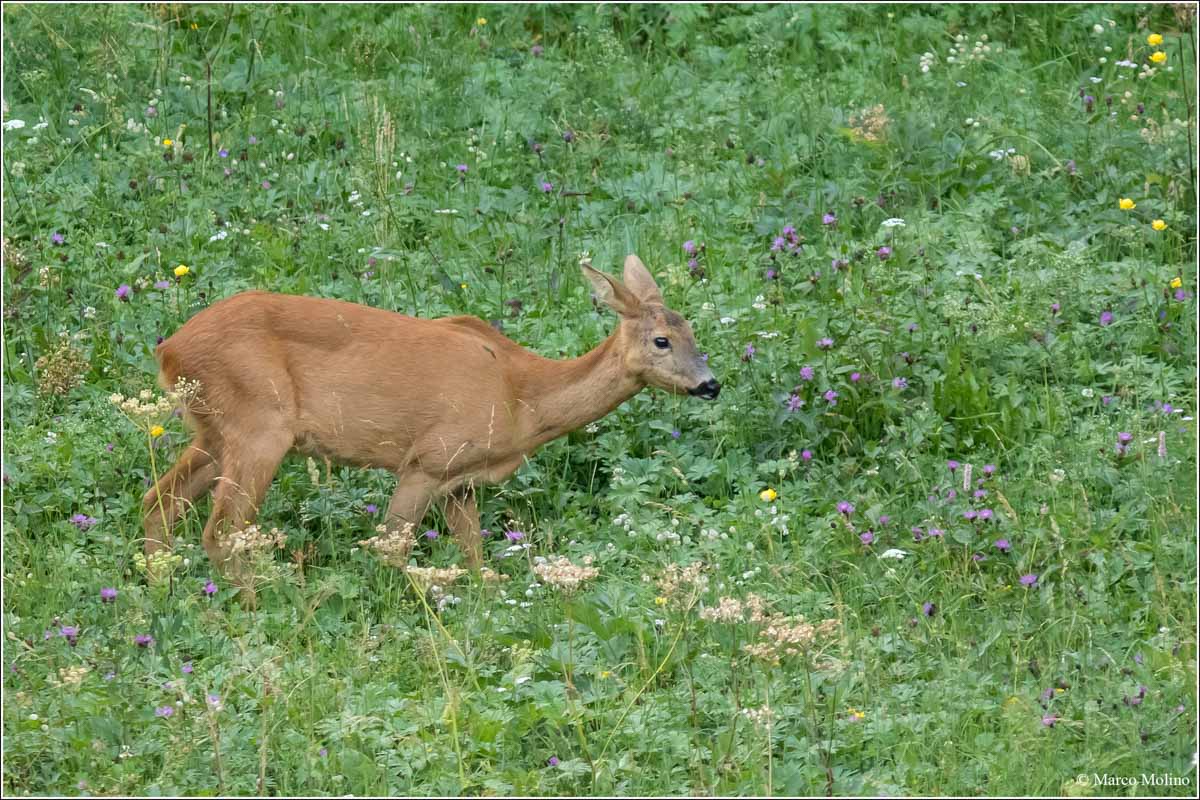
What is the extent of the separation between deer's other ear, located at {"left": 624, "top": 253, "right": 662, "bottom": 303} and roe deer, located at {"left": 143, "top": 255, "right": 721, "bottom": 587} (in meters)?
0.07

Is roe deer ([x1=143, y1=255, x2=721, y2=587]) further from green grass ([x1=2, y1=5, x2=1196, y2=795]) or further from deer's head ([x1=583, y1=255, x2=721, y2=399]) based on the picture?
green grass ([x1=2, y1=5, x2=1196, y2=795])

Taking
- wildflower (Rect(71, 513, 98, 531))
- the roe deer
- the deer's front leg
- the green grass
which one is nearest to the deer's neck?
the roe deer

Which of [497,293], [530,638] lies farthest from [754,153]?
[530,638]

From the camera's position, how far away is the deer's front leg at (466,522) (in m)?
7.18

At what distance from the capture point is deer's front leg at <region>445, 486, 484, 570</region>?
23.6ft

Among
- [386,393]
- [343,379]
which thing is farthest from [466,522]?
[343,379]

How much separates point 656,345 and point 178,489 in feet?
6.48

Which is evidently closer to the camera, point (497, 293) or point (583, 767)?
point (583, 767)

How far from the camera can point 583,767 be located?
528 centimetres

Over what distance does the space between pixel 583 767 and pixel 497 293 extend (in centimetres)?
395

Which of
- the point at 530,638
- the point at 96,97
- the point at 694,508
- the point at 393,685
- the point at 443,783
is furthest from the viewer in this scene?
the point at 96,97

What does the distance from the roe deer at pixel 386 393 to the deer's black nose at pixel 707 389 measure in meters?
0.01

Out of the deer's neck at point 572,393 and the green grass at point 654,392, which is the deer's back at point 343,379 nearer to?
the deer's neck at point 572,393

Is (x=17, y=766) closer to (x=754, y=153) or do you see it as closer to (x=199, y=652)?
(x=199, y=652)
